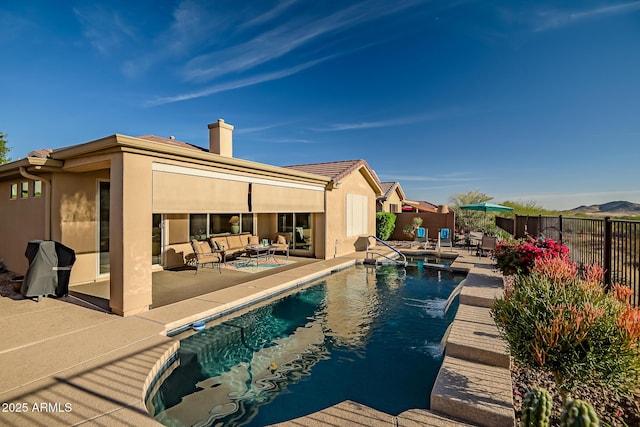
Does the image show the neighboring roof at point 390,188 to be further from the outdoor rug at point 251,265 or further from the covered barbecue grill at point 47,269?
the covered barbecue grill at point 47,269

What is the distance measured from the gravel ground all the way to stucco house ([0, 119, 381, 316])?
292 inches

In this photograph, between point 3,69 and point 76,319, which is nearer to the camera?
point 76,319

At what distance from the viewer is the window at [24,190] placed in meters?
10.0

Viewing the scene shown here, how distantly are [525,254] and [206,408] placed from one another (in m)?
8.02

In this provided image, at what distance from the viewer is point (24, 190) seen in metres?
10.1

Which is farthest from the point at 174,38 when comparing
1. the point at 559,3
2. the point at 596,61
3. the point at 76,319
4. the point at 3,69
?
the point at 596,61

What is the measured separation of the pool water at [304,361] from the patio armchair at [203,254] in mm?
3829

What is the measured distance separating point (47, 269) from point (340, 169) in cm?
1267

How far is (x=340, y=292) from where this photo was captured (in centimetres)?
1013

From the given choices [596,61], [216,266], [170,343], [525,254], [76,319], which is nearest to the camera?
[170,343]

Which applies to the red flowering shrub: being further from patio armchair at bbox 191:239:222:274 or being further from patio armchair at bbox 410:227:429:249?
patio armchair at bbox 410:227:429:249

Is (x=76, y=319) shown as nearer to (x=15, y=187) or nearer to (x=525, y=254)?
(x=15, y=187)

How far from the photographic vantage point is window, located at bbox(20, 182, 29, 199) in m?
10.0

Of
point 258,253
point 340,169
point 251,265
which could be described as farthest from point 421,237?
point 251,265
